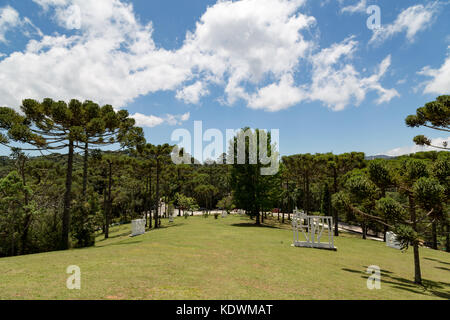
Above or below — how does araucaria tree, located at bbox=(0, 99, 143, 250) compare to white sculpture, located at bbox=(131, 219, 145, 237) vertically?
above

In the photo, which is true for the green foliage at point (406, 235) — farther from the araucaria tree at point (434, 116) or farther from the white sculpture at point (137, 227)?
the white sculpture at point (137, 227)

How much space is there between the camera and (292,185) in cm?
6056

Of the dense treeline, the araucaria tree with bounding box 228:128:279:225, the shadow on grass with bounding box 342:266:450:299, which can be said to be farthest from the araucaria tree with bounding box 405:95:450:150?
the araucaria tree with bounding box 228:128:279:225

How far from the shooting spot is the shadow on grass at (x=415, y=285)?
8.61 metres

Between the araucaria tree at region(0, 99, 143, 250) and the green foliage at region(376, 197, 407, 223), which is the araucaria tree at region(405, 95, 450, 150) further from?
the araucaria tree at region(0, 99, 143, 250)

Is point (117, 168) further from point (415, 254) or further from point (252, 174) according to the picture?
point (415, 254)

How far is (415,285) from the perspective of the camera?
9383 millimetres

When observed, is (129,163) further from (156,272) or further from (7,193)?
(156,272)

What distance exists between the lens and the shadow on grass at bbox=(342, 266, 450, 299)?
8609 mm

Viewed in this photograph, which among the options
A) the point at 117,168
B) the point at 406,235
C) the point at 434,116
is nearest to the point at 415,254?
the point at 406,235

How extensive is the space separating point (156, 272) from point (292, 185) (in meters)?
57.0

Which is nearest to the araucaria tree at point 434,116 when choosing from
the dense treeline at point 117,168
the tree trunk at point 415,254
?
the dense treeline at point 117,168
